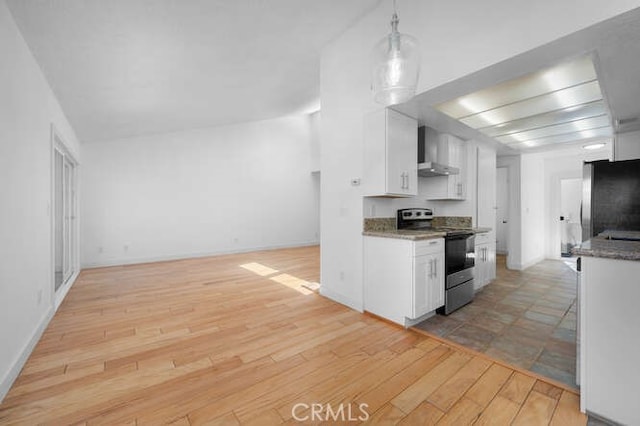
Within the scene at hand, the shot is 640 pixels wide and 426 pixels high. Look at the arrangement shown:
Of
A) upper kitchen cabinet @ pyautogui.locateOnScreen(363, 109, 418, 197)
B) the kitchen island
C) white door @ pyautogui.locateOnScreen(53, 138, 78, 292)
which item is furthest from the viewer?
white door @ pyautogui.locateOnScreen(53, 138, 78, 292)

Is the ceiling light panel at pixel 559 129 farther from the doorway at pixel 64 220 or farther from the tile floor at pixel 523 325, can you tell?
the doorway at pixel 64 220

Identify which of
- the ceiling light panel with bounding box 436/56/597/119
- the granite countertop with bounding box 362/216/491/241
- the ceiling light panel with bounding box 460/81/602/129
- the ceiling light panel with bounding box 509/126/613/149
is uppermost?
the ceiling light panel with bounding box 436/56/597/119

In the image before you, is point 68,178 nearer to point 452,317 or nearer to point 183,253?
point 183,253

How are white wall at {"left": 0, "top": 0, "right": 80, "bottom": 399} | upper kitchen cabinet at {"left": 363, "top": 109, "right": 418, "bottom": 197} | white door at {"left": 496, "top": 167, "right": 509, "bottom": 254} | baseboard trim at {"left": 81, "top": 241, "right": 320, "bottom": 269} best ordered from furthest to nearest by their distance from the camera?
1. white door at {"left": 496, "top": 167, "right": 509, "bottom": 254}
2. baseboard trim at {"left": 81, "top": 241, "right": 320, "bottom": 269}
3. upper kitchen cabinet at {"left": 363, "top": 109, "right": 418, "bottom": 197}
4. white wall at {"left": 0, "top": 0, "right": 80, "bottom": 399}

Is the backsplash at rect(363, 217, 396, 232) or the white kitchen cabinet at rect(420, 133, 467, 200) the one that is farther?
the white kitchen cabinet at rect(420, 133, 467, 200)

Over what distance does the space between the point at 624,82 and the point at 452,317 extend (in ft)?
7.84

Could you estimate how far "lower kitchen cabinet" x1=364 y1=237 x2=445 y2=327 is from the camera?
2594 mm

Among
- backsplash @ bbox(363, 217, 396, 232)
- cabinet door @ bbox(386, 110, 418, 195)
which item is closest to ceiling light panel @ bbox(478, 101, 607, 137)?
cabinet door @ bbox(386, 110, 418, 195)

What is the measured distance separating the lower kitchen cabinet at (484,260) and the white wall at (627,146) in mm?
1595

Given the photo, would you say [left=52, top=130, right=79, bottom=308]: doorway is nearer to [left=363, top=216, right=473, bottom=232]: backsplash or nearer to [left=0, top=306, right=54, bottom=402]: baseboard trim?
[left=0, top=306, right=54, bottom=402]: baseboard trim

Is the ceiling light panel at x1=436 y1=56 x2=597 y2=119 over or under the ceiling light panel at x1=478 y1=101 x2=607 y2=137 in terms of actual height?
over

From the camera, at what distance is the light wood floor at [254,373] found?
1.56m

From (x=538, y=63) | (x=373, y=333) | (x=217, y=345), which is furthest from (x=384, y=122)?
(x=217, y=345)

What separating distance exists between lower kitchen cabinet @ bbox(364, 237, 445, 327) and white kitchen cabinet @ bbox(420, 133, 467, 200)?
1.21 meters
